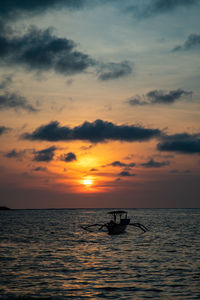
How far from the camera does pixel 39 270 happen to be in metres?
35.6

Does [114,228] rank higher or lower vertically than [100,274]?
higher

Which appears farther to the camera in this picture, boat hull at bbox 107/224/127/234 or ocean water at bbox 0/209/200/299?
boat hull at bbox 107/224/127/234

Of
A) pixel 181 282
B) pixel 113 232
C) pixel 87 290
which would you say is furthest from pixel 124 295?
pixel 113 232

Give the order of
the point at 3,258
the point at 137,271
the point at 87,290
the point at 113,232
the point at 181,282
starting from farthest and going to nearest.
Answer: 1. the point at 113,232
2. the point at 3,258
3. the point at 137,271
4. the point at 181,282
5. the point at 87,290

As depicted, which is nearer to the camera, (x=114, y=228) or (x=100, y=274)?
(x=100, y=274)

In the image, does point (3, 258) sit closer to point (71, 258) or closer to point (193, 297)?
point (71, 258)

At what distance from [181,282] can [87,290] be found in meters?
8.39

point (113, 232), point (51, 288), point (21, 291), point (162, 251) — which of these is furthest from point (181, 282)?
point (113, 232)

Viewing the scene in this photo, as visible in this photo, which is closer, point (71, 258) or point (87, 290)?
point (87, 290)

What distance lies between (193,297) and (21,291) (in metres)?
12.5

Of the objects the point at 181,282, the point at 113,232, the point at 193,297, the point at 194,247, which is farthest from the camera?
the point at 113,232

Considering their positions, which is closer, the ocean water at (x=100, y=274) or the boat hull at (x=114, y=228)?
the ocean water at (x=100, y=274)

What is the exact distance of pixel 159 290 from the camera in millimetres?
27500

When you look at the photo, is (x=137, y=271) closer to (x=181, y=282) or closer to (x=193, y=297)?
(x=181, y=282)
